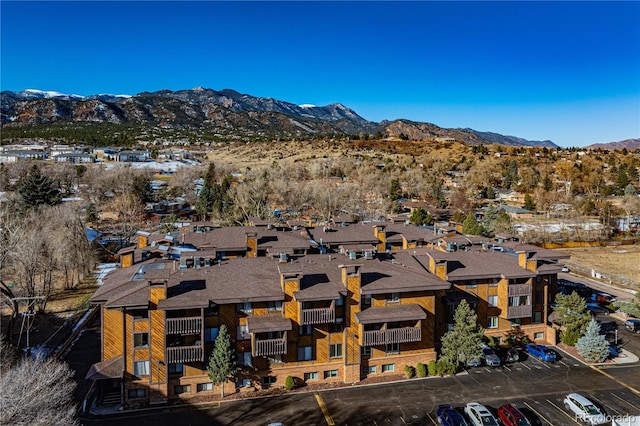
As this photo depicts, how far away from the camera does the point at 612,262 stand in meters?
66.2

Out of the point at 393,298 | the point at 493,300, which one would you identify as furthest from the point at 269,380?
the point at 493,300

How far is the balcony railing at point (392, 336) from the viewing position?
87.8ft

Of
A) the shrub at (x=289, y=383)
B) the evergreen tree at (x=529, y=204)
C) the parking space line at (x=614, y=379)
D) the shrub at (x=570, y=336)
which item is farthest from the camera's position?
the evergreen tree at (x=529, y=204)

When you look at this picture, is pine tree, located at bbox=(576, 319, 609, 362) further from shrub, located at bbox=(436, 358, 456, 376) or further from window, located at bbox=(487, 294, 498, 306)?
shrub, located at bbox=(436, 358, 456, 376)

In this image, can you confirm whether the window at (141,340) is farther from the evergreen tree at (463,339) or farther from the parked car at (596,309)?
the parked car at (596,309)

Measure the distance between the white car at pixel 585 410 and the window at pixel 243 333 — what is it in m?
19.2

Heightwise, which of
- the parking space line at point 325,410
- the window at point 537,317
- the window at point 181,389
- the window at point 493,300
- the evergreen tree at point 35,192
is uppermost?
the evergreen tree at point 35,192

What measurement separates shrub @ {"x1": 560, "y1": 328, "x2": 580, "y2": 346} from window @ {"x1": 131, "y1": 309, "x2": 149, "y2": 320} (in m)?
30.7

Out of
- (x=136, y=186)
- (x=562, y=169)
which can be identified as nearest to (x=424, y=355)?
(x=136, y=186)

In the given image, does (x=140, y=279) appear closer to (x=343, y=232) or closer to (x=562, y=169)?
(x=343, y=232)

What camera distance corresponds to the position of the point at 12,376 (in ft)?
62.4

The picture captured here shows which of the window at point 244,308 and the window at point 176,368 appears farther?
the window at point 244,308

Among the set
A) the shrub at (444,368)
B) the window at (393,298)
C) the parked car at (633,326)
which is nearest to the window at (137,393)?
the window at (393,298)

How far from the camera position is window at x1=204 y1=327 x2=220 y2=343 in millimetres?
25969
